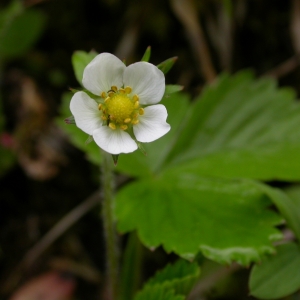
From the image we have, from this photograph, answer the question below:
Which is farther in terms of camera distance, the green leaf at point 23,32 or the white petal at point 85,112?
the green leaf at point 23,32

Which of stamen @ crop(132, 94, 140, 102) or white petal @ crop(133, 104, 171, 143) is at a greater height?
stamen @ crop(132, 94, 140, 102)

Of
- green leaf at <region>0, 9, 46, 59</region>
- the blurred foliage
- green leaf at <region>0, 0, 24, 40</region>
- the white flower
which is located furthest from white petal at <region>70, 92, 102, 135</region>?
green leaf at <region>0, 9, 46, 59</region>

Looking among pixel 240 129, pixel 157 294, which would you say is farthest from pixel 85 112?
pixel 240 129

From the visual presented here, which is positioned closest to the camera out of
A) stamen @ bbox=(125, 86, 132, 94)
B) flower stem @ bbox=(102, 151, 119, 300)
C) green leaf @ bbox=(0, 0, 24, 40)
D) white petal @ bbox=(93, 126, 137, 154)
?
white petal @ bbox=(93, 126, 137, 154)

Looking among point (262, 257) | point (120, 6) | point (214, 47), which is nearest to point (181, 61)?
point (214, 47)

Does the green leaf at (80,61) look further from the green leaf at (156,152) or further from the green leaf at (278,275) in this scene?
the green leaf at (278,275)

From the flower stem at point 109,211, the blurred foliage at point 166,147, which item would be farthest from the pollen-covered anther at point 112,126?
the blurred foliage at point 166,147

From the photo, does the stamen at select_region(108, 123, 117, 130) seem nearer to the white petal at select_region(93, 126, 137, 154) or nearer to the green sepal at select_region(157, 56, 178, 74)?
the white petal at select_region(93, 126, 137, 154)

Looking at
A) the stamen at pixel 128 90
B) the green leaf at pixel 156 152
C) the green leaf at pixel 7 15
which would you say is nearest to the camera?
the stamen at pixel 128 90
